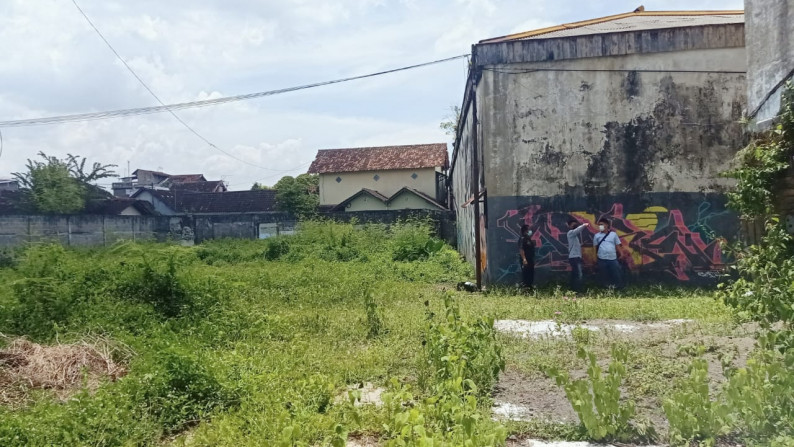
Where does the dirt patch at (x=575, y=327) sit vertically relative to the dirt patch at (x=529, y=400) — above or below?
below

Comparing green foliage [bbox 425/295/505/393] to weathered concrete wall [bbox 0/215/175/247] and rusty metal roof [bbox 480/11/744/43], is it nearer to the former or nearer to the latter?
rusty metal roof [bbox 480/11/744/43]

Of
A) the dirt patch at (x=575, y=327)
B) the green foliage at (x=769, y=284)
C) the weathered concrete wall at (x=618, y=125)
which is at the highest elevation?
the weathered concrete wall at (x=618, y=125)

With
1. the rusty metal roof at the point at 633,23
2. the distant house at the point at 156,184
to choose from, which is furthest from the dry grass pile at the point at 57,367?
the distant house at the point at 156,184

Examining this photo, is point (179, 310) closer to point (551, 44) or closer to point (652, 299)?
point (652, 299)

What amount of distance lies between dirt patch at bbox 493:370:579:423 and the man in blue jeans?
21.3 feet

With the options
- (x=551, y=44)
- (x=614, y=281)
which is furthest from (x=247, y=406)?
(x=551, y=44)

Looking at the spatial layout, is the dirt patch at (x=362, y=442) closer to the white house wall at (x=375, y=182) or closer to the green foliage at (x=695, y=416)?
the green foliage at (x=695, y=416)

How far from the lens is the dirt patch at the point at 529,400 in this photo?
418cm

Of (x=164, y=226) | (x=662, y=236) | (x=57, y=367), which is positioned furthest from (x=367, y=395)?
(x=164, y=226)

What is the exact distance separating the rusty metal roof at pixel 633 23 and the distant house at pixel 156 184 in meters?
37.2

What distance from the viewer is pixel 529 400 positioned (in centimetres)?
457

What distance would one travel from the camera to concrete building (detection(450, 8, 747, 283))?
37.1ft

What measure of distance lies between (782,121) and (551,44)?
6697 mm

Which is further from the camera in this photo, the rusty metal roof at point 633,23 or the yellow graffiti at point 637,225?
the rusty metal roof at point 633,23
